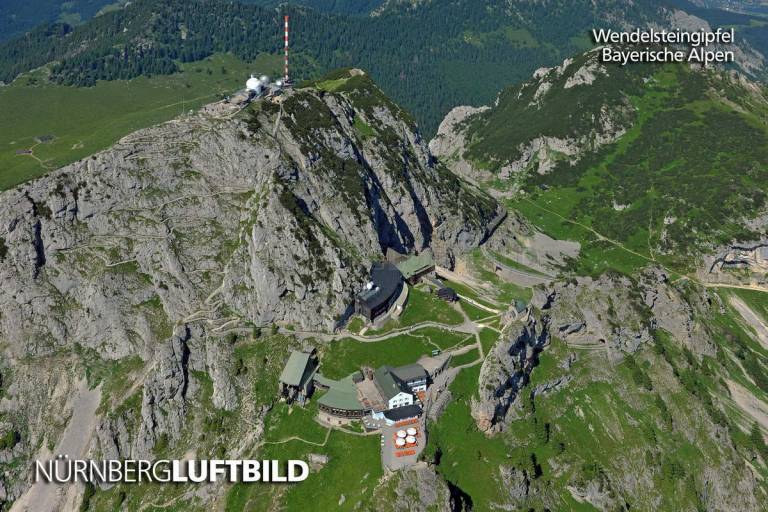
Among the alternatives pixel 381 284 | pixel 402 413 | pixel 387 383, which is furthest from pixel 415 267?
pixel 402 413

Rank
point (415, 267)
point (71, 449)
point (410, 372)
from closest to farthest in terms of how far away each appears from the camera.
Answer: point (410, 372)
point (71, 449)
point (415, 267)

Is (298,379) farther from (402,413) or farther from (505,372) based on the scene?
(505,372)

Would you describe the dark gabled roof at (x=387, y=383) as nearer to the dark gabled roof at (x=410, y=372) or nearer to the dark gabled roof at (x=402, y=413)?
the dark gabled roof at (x=410, y=372)

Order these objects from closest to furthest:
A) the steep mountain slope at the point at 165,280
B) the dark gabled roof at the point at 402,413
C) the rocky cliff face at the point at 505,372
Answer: the dark gabled roof at the point at 402,413
the rocky cliff face at the point at 505,372
the steep mountain slope at the point at 165,280

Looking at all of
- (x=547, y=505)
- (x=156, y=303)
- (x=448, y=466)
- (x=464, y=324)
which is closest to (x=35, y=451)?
(x=156, y=303)

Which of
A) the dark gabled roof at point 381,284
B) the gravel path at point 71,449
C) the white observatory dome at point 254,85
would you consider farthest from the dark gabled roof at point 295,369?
the white observatory dome at point 254,85

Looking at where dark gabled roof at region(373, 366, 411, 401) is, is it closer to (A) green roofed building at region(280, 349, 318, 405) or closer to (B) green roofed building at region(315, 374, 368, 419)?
(B) green roofed building at region(315, 374, 368, 419)
